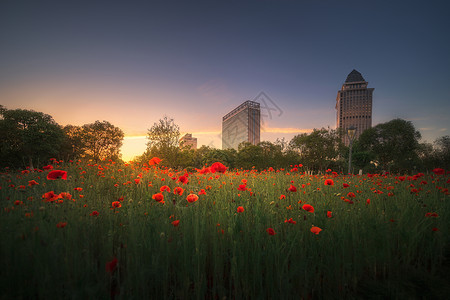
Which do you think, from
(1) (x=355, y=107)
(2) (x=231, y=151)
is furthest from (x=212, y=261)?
(1) (x=355, y=107)

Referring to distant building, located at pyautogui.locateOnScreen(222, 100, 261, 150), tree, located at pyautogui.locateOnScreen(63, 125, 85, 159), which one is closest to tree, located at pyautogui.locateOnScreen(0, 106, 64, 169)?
tree, located at pyautogui.locateOnScreen(63, 125, 85, 159)

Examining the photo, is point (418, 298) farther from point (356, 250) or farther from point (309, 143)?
point (309, 143)

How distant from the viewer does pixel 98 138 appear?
111 ft

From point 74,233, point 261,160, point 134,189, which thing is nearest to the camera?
point 74,233

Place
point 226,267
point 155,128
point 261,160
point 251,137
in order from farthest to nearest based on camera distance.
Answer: point 251,137 → point 261,160 → point 155,128 → point 226,267

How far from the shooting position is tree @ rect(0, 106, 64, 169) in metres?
23.8

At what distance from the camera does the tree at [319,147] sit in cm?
3206

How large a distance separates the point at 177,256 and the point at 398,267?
222cm

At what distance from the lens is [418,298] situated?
156 cm

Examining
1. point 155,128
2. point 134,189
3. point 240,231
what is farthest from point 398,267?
point 155,128

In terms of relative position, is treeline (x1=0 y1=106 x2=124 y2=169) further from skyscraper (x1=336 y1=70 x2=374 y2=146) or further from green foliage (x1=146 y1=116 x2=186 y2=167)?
skyscraper (x1=336 y1=70 x2=374 y2=146)

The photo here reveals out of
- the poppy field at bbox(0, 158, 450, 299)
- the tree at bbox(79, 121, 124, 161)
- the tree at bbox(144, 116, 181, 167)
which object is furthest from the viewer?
the tree at bbox(79, 121, 124, 161)

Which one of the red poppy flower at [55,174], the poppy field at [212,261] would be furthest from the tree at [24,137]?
the poppy field at [212,261]

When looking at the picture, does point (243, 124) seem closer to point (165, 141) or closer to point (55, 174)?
point (165, 141)
